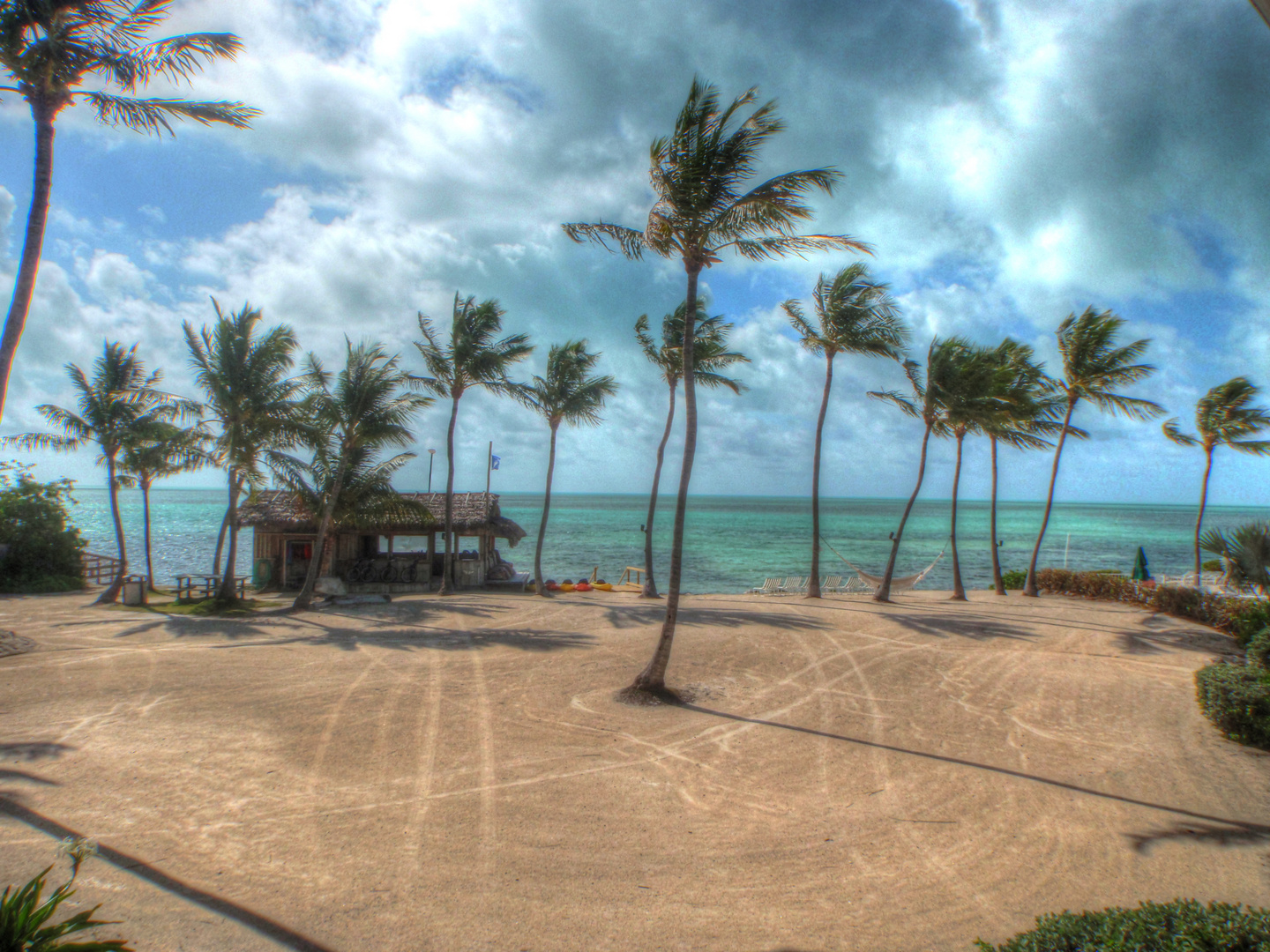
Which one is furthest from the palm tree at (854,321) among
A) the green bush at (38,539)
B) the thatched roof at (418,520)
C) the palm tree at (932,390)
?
the green bush at (38,539)

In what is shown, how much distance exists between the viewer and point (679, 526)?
902 cm

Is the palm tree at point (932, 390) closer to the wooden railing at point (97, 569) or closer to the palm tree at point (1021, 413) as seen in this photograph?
the palm tree at point (1021, 413)

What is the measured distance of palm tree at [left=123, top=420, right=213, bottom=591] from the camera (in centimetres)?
1697

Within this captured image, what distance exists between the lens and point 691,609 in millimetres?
15219

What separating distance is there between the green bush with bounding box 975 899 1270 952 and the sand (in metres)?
1.08

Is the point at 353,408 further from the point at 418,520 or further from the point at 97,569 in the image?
the point at 97,569

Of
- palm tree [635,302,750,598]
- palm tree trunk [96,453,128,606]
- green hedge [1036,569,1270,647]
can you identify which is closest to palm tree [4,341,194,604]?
palm tree trunk [96,453,128,606]

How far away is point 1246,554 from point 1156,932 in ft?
32.8

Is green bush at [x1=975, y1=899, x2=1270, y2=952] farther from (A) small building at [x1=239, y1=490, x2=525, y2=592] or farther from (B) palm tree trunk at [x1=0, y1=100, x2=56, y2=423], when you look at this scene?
(A) small building at [x1=239, y1=490, x2=525, y2=592]

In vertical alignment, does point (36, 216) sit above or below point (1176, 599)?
above

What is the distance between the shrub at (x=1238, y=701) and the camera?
7.04 metres

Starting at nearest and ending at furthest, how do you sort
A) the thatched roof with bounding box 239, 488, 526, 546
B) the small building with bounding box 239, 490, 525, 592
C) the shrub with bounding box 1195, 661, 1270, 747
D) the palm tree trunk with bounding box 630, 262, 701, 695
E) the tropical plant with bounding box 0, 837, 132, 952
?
the tropical plant with bounding box 0, 837, 132, 952, the shrub with bounding box 1195, 661, 1270, 747, the palm tree trunk with bounding box 630, 262, 701, 695, the thatched roof with bounding box 239, 488, 526, 546, the small building with bounding box 239, 490, 525, 592

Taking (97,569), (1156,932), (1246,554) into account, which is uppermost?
(1246,554)

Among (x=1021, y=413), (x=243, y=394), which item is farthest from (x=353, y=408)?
(x=1021, y=413)
